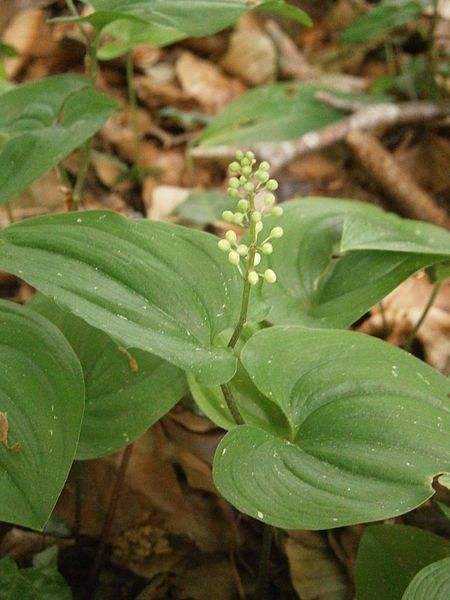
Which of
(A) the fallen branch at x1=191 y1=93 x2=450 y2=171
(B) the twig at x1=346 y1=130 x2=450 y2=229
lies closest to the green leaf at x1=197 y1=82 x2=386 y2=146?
(A) the fallen branch at x1=191 y1=93 x2=450 y2=171

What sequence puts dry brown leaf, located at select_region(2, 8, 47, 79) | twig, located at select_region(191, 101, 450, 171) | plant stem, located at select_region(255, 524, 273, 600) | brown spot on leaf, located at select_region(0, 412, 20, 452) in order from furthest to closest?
1. dry brown leaf, located at select_region(2, 8, 47, 79)
2. twig, located at select_region(191, 101, 450, 171)
3. plant stem, located at select_region(255, 524, 273, 600)
4. brown spot on leaf, located at select_region(0, 412, 20, 452)

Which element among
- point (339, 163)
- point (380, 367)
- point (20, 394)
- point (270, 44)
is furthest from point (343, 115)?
point (20, 394)

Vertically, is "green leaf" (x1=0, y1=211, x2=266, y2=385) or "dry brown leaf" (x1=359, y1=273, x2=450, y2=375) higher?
"green leaf" (x1=0, y1=211, x2=266, y2=385)

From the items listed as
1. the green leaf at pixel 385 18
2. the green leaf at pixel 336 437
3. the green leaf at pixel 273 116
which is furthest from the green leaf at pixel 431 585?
the green leaf at pixel 385 18

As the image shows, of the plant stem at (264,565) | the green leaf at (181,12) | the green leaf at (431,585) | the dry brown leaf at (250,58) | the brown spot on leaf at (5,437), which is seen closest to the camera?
the green leaf at (431,585)

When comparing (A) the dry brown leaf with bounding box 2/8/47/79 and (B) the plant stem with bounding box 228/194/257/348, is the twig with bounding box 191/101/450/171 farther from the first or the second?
(B) the plant stem with bounding box 228/194/257/348

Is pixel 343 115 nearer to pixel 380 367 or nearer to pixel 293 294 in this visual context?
pixel 293 294

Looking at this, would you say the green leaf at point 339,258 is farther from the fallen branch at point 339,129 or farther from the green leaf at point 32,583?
the fallen branch at point 339,129
